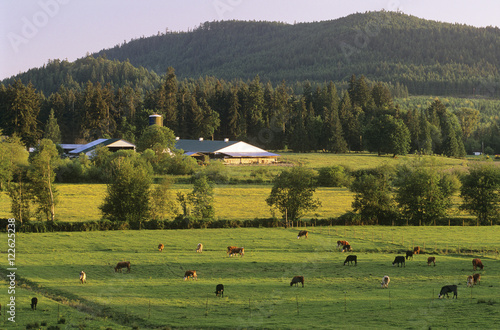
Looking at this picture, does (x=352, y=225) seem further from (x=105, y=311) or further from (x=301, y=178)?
(x=105, y=311)

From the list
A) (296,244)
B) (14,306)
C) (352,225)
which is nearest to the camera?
(14,306)

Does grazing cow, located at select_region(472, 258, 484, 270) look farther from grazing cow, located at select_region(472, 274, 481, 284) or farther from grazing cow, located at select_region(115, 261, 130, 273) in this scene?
grazing cow, located at select_region(115, 261, 130, 273)

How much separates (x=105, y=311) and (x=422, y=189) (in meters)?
46.0

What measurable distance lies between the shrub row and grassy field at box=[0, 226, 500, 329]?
2355 mm

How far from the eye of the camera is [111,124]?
147625mm

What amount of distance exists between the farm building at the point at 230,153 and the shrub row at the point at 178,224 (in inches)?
2343

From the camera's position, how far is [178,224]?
5484 cm

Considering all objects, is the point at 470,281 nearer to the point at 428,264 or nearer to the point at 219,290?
the point at 428,264

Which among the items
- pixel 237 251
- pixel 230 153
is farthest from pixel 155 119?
pixel 237 251

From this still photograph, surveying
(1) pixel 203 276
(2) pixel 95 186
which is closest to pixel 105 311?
(1) pixel 203 276

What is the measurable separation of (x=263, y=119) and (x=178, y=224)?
10575 centimetres

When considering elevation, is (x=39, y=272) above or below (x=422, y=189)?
below

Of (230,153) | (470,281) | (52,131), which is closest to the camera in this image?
(470,281)

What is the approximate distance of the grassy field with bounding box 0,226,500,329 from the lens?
2388cm
